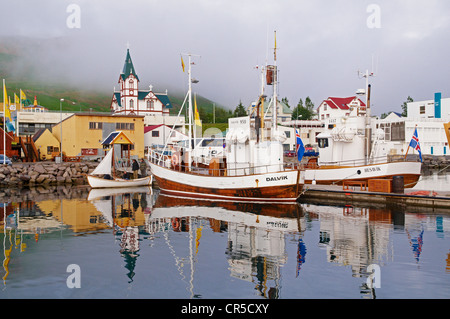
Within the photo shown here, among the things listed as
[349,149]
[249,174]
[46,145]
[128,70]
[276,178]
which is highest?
[128,70]

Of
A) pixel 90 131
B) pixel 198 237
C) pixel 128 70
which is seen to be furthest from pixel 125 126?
pixel 128 70

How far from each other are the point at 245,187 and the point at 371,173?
34.9 feet

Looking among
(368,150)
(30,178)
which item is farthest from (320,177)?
(30,178)

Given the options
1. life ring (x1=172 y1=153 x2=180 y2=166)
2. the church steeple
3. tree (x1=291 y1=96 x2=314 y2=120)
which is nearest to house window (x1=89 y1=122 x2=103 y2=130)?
life ring (x1=172 y1=153 x2=180 y2=166)

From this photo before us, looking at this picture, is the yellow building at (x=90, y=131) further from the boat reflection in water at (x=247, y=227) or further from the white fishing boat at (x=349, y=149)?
the white fishing boat at (x=349, y=149)

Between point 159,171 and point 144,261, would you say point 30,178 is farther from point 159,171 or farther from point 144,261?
point 144,261

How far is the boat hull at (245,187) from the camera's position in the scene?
1129 inches

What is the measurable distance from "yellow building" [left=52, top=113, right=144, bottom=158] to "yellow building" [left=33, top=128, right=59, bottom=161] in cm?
180

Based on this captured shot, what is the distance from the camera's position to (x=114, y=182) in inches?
1704

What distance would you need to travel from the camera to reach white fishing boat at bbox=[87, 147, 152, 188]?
42375 millimetres

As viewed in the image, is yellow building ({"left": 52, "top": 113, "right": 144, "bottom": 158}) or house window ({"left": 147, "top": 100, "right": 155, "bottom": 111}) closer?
yellow building ({"left": 52, "top": 113, "right": 144, "bottom": 158})

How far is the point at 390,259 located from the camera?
15.0 m

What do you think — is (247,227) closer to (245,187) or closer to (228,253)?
(228,253)

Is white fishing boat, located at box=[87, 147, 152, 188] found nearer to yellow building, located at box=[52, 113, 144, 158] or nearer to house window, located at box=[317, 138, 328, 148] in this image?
yellow building, located at box=[52, 113, 144, 158]
